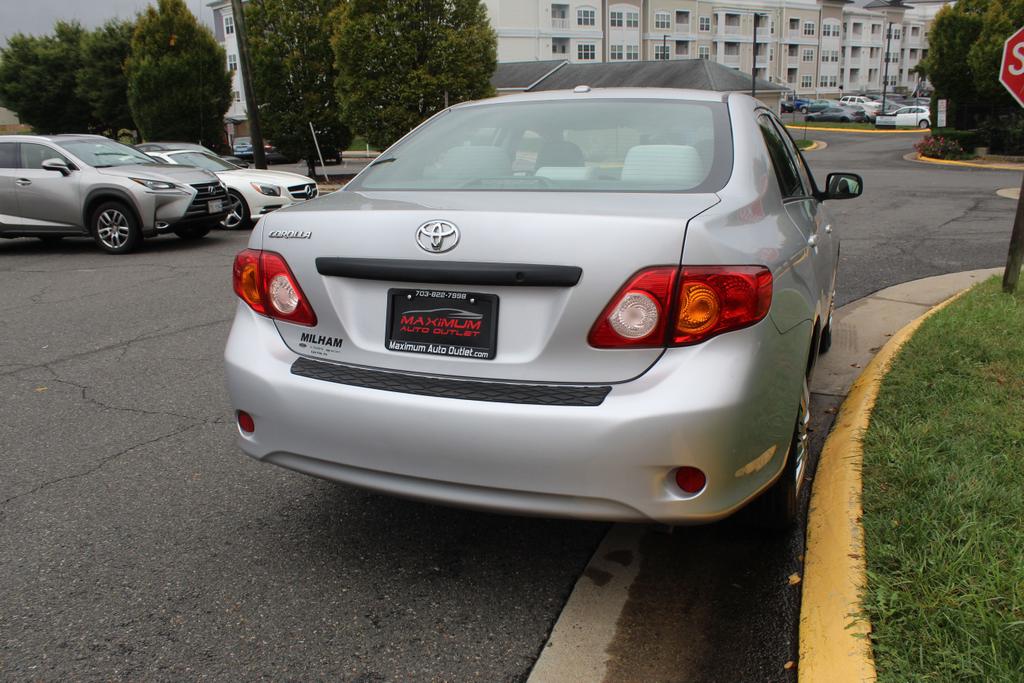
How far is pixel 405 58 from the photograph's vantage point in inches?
854

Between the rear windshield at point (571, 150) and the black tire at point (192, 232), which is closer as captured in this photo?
the rear windshield at point (571, 150)

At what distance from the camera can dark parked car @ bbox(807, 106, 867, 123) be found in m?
62.2

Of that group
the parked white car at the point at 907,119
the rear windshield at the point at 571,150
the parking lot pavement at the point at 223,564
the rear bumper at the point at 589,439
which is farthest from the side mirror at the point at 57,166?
the parked white car at the point at 907,119

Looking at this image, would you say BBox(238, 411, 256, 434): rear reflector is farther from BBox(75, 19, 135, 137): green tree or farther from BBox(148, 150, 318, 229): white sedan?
BBox(75, 19, 135, 137): green tree

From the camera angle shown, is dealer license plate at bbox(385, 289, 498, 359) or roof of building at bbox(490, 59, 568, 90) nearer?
dealer license plate at bbox(385, 289, 498, 359)

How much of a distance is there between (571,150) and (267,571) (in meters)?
1.98

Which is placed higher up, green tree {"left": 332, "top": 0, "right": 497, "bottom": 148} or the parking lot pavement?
green tree {"left": 332, "top": 0, "right": 497, "bottom": 148}

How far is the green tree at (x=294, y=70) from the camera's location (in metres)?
24.6

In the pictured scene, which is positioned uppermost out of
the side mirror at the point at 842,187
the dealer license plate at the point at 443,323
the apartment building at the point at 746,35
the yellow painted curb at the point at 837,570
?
the apartment building at the point at 746,35

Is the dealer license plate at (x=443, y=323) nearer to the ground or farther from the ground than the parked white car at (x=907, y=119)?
farther from the ground

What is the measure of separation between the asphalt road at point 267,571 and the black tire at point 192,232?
7457 millimetres

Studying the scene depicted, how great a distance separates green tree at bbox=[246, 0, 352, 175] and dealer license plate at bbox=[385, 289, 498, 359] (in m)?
23.1

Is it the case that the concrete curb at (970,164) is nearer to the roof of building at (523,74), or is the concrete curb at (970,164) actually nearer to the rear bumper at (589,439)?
the rear bumper at (589,439)

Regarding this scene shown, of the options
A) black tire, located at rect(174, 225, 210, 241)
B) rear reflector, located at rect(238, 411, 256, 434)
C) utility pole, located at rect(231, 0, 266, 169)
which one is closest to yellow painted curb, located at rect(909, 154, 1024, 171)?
utility pole, located at rect(231, 0, 266, 169)
